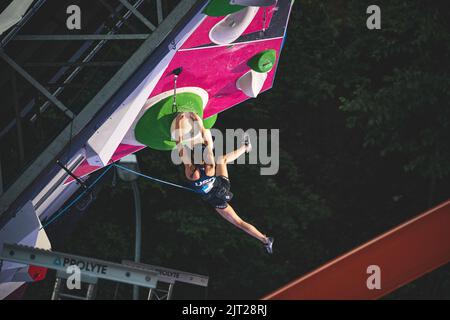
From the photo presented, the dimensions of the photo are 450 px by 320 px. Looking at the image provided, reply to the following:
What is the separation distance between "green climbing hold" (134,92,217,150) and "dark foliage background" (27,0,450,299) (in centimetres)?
551

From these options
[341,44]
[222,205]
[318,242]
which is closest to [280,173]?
[318,242]

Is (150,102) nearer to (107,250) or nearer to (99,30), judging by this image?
(99,30)

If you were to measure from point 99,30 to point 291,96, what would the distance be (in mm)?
6663

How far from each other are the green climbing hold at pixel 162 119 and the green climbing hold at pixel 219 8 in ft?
4.20

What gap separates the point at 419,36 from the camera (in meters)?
17.3

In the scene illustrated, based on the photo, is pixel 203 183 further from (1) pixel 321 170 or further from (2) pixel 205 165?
(1) pixel 321 170

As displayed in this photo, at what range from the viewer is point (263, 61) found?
12.4 meters

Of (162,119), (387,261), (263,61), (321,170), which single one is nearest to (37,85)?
(162,119)

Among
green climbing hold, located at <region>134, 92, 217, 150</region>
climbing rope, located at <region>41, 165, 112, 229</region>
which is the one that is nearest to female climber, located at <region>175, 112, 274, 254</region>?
green climbing hold, located at <region>134, 92, 217, 150</region>

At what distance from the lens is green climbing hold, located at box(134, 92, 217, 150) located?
11.6 metres

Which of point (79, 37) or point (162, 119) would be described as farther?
point (162, 119)

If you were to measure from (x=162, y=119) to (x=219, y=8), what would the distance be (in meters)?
1.64

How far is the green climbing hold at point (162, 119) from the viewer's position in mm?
11641
